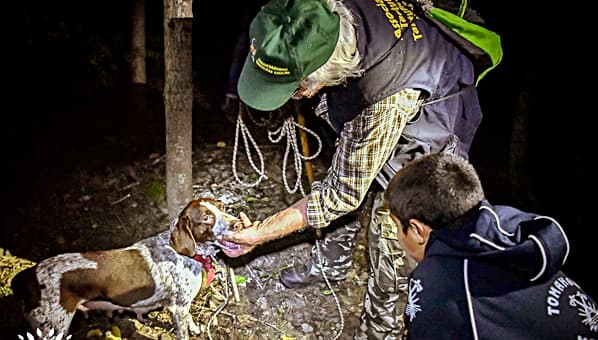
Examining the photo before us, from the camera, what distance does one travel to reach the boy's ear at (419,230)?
244 centimetres

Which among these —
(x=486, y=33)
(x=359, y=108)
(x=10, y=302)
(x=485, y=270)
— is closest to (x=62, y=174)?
(x=10, y=302)

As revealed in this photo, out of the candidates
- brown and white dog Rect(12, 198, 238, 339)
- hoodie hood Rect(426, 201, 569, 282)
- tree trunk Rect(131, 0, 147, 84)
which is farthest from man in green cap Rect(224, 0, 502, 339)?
tree trunk Rect(131, 0, 147, 84)

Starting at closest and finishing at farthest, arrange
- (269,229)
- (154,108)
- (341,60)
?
1. (341,60)
2. (269,229)
3. (154,108)

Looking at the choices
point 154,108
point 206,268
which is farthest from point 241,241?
point 154,108

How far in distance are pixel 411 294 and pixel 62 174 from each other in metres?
4.28

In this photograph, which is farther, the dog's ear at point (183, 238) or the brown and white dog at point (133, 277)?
the dog's ear at point (183, 238)

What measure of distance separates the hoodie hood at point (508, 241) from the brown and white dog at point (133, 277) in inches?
73.9

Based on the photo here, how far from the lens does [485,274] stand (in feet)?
7.24

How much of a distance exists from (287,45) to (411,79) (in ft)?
2.27

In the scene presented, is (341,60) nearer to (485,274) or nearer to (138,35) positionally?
(485,274)

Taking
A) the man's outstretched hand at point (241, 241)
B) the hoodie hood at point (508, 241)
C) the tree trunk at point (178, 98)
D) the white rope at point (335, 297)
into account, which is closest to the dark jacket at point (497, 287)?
the hoodie hood at point (508, 241)

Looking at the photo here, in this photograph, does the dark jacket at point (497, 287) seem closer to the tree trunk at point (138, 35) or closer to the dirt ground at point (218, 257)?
the dirt ground at point (218, 257)

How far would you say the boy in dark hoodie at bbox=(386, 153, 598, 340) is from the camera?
2.20 m

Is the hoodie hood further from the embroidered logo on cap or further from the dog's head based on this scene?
the dog's head
